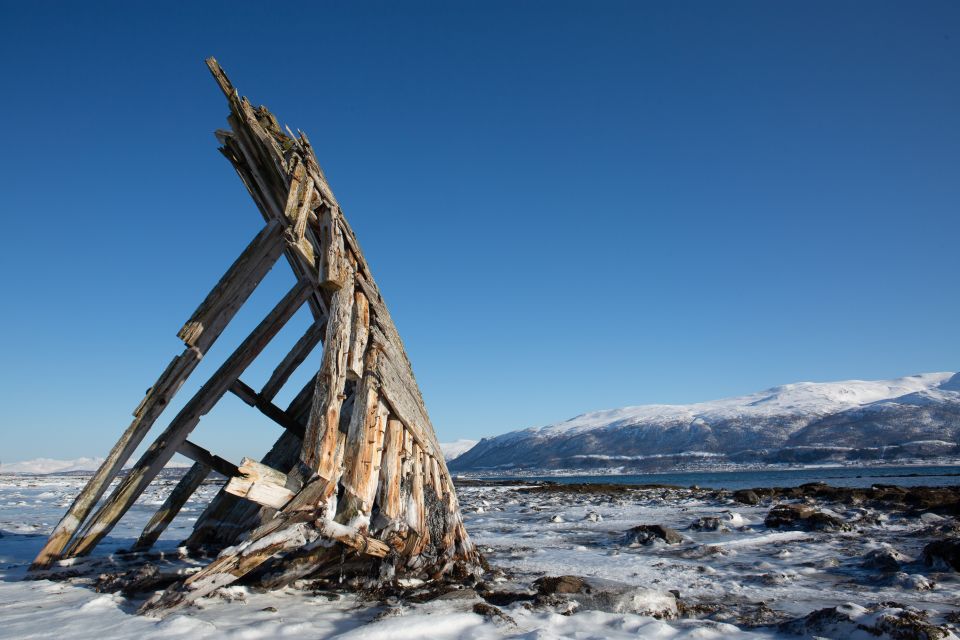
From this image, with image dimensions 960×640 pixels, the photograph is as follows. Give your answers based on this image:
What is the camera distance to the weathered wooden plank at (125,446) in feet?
18.5

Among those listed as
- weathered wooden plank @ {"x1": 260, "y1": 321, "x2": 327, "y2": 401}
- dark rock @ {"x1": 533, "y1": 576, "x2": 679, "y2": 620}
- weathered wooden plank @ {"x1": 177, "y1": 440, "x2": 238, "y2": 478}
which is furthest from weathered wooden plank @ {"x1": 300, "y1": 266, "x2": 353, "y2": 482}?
weathered wooden plank @ {"x1": 260, "y1": 321, "x2": 327, "y2": 401}

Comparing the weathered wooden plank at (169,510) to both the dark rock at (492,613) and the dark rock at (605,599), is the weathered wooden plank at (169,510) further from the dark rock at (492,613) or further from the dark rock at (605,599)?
the dark rock at (605,599)

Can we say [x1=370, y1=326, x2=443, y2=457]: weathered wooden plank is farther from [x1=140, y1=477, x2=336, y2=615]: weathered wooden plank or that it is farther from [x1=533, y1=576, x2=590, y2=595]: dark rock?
[x1=533, y1=576, x2=590, y2=595]: dark rock

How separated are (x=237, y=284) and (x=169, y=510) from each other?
126 inches

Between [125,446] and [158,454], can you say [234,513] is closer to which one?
[158,454]

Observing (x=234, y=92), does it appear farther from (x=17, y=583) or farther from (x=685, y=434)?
(x=685, y=434)

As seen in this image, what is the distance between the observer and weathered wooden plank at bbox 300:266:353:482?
4371 mm

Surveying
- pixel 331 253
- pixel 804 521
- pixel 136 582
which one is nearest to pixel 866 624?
A: pixel 331 253

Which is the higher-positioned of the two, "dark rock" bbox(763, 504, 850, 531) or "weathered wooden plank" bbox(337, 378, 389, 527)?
"weathered wooden plank" bbox(337, 378, 389, 527)

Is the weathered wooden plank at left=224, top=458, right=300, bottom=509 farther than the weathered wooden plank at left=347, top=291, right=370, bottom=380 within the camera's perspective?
No

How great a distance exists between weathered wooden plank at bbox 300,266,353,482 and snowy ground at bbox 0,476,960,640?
3.62 ft

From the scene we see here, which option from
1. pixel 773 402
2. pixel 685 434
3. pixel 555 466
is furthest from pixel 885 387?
pixel 555 466

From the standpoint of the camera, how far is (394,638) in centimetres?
346

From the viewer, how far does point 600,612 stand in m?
4.13
